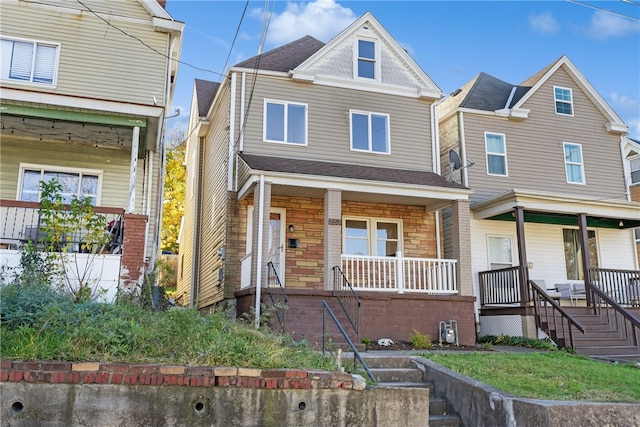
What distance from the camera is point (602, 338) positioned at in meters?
13.0

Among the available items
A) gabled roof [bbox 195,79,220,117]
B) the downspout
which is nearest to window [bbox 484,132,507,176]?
the downspout

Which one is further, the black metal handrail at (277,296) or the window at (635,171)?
the window at (635,171)

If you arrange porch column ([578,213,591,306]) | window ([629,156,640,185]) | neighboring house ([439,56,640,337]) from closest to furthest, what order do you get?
1. porch column ([578,213,591,306])
2. neighboring house ([439,56,640,337])
3. window ([629,156,640,185])

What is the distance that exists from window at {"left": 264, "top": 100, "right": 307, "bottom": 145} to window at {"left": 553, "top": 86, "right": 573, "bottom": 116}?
359 inches

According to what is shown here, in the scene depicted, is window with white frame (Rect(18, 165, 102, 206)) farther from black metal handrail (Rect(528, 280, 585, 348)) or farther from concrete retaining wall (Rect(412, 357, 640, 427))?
black metal handrail (Rect(528, 280, 585, 348))

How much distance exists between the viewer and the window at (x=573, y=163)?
18.4 meters

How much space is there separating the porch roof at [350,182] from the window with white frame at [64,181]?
3.46m

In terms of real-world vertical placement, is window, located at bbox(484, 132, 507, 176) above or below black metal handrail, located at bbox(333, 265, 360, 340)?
above

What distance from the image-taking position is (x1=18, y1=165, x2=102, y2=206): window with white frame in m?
12.8

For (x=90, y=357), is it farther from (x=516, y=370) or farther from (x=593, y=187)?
(x=593, y=187)

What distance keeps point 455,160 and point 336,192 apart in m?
5.50

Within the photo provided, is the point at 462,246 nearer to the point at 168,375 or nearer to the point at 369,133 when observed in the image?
the point at 369,133

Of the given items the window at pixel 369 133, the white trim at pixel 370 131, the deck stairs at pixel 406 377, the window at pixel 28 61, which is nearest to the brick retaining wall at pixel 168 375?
the deck stairs at pixel 406 377

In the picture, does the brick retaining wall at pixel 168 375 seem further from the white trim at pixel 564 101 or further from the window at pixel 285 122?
the white trim at pixel 564 101
